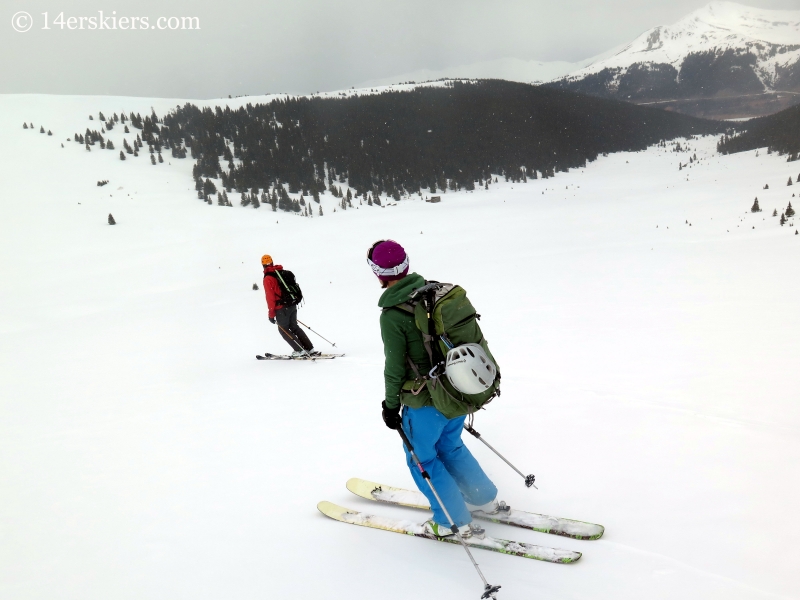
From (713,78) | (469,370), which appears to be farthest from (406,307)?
(713,78)

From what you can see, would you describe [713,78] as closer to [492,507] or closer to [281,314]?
[281,314]

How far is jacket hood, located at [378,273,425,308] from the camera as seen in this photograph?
248 cm

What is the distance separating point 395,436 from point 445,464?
4.77 feet

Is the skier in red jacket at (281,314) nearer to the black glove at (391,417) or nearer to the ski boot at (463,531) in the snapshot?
the black glove at (391,417)

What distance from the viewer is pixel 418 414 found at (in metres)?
2.65

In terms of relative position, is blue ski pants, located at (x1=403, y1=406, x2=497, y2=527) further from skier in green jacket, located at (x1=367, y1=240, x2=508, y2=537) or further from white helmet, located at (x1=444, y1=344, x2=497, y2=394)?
white helmet, located at (x1=444, y1=344, x2=497, y2=394)

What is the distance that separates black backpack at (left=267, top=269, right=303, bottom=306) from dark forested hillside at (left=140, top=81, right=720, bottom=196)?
82.9ft

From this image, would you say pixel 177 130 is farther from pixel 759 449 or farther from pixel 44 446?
pixel 759 449

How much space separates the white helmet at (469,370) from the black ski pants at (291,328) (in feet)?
18.2

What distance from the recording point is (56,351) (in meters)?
9.58

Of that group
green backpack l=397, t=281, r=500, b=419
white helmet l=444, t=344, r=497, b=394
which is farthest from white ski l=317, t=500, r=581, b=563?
white helmet l=444, t=344, r=497, b=394

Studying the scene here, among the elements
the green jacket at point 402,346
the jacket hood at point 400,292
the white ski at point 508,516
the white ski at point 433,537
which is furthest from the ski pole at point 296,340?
the jacket hood at point 400,292

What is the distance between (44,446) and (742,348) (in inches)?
321

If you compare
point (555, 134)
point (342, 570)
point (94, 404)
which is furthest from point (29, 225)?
point (555, 134)
